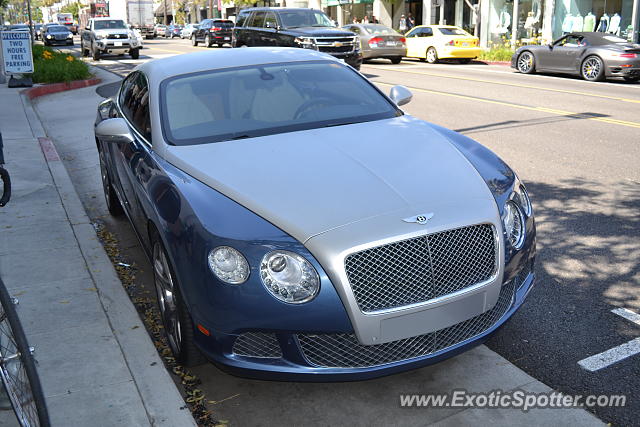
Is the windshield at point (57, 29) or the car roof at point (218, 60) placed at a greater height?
the windshield at point (57, 29)

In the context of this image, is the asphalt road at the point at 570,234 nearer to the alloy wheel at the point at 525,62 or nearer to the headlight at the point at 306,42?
the headlight at the point at 306,42

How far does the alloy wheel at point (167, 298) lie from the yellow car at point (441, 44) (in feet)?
78.0

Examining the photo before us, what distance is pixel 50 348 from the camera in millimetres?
4039

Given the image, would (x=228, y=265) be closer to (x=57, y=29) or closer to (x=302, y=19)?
(x=302, y=19)

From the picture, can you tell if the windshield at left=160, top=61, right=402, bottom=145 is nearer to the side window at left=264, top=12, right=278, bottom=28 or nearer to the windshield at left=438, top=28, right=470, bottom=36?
the side window at left=264, top=12, right=278, bottom=28

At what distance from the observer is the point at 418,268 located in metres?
3.23

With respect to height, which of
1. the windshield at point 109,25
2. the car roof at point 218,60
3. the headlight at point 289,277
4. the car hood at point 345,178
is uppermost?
the windshield at point 109,25

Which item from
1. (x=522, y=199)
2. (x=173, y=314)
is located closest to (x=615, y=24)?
(x=522, y=199)

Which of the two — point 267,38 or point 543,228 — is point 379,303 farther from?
point 267,38

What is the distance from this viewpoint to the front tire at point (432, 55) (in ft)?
88.1

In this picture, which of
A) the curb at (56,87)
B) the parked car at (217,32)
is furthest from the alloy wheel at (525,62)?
the parked car at (217,32)

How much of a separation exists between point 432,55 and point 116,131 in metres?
23.6

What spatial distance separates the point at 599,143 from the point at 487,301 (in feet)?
23.6

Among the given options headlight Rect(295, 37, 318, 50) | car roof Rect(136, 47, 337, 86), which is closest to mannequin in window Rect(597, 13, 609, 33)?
headlight Rect(295, 37, 318, 50)
